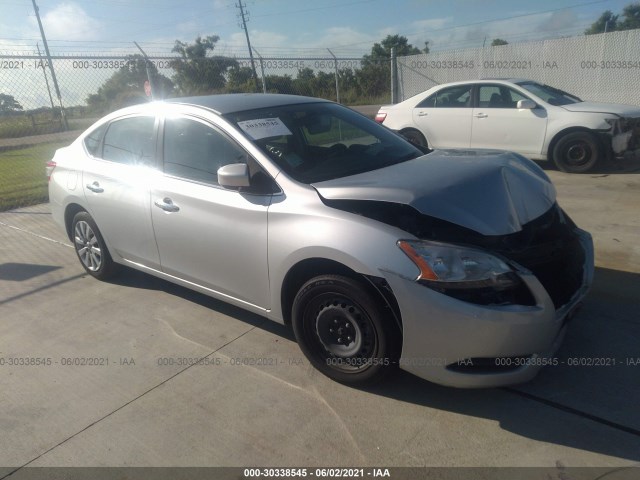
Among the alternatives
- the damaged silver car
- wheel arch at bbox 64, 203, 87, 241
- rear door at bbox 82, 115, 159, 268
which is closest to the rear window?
rear door at bbox 82, 115, 159, 268

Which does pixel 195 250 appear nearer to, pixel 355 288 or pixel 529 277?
pixel 355 288

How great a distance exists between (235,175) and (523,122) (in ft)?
22.3

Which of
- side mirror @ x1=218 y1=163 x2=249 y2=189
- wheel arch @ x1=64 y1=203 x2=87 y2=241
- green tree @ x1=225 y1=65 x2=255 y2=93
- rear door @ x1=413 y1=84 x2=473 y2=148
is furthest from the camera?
green tree @ x1=225 y1=65 x2=255 y2=93

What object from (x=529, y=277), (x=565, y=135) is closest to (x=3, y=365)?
(x=529, y=277)

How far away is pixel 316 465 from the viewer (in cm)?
257

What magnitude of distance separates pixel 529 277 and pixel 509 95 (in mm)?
7010

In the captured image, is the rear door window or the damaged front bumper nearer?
the damaged front bumper

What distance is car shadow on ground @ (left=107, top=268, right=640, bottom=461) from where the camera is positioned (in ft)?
8.63

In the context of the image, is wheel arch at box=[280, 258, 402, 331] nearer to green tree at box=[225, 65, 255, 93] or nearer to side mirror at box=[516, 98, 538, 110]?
side mirror at box=[516, 98, 538, 110]

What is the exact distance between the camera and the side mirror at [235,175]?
129 inches

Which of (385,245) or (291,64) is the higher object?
(291,64)

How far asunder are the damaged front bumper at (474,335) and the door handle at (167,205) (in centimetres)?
185

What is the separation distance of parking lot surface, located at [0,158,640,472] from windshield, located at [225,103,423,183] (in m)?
1.27

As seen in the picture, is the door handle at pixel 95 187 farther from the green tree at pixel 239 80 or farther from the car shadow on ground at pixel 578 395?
the green tree at pixel 239 80
